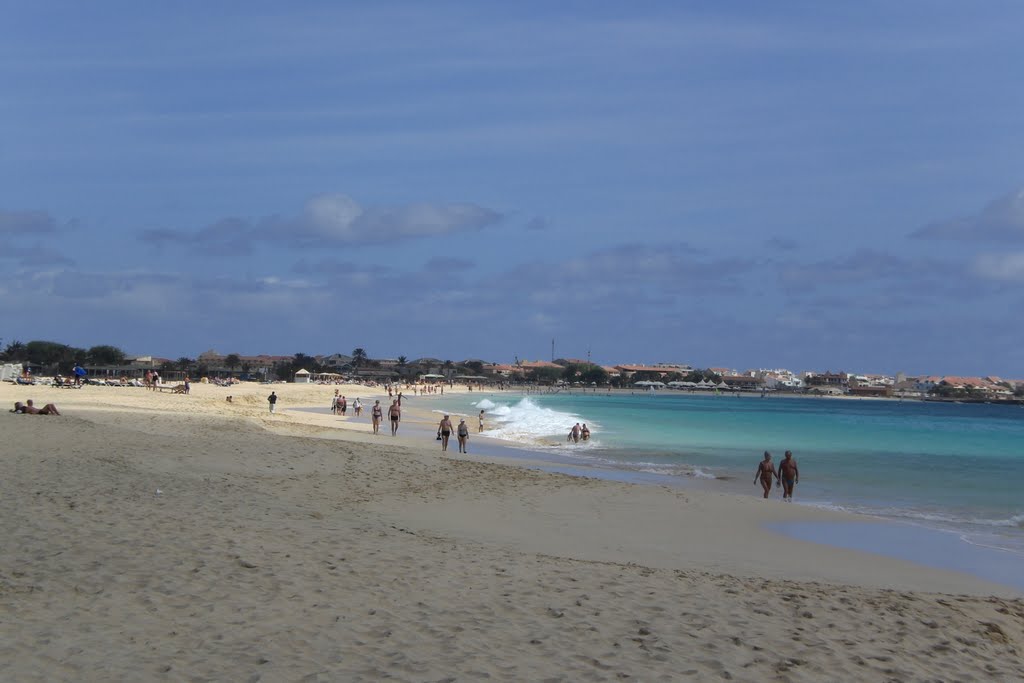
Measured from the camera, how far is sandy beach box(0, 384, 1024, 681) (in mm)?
5004

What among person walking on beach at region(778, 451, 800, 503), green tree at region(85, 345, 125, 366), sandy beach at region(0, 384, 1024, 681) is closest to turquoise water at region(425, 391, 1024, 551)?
person walking on beach at region(778, 451, 800, 503)

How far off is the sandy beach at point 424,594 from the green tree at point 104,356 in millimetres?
123337

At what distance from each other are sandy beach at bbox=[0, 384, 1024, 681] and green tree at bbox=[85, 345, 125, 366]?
405 ft

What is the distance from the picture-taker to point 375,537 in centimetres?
853

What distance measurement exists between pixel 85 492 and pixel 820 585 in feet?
26.8

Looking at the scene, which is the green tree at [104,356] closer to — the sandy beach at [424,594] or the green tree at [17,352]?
the green tree at [17,352]

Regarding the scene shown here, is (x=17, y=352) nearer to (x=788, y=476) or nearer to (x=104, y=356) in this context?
(x=104, y=356)

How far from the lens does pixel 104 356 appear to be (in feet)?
411

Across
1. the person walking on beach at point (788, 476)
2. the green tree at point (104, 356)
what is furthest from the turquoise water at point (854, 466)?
the green tree at point (104, 356)

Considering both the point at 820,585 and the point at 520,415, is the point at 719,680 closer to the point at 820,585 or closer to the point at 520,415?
the point at 820,585

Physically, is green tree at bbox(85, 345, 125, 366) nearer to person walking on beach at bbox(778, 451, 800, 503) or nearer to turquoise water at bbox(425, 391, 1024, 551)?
turquoise water at bbox(425, 391, 1024, 551)

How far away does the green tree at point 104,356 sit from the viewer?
123m

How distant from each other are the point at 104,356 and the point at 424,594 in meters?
134

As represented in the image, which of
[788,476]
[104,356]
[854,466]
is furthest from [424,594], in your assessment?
[104,356]
